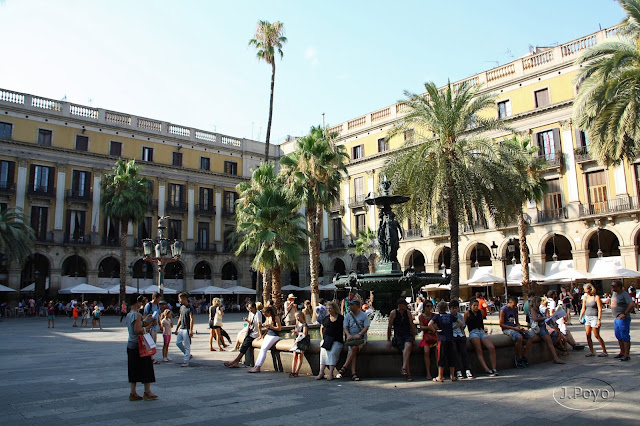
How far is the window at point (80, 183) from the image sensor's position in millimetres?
A: 40531

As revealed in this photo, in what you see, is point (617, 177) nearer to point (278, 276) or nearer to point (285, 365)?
point (278, 276)

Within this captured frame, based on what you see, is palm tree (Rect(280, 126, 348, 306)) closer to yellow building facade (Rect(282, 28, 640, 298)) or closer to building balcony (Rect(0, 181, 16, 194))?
yellow building facade (Rect(282, 28, 640, 298))

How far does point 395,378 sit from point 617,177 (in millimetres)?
26849

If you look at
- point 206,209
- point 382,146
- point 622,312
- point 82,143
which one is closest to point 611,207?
point 382,146

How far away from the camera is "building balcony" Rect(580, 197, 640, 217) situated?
29.3m

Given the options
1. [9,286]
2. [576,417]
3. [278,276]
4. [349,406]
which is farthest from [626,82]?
[9,286]

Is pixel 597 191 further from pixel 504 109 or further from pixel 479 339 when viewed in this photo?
pixel 479 339

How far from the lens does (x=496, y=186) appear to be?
18297mm

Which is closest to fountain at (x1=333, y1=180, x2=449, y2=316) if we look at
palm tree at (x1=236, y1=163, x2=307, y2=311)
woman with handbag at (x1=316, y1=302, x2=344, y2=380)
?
woman with handbag at (x1=316, y1=302, x2=344, y2=380)

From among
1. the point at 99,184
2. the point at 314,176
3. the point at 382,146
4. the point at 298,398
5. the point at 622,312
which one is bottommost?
the point at 298,398

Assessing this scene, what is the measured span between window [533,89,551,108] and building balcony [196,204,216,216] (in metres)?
28.8

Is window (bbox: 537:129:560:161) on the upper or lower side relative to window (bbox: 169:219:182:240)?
upper

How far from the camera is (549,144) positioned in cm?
3316

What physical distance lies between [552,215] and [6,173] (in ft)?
126
